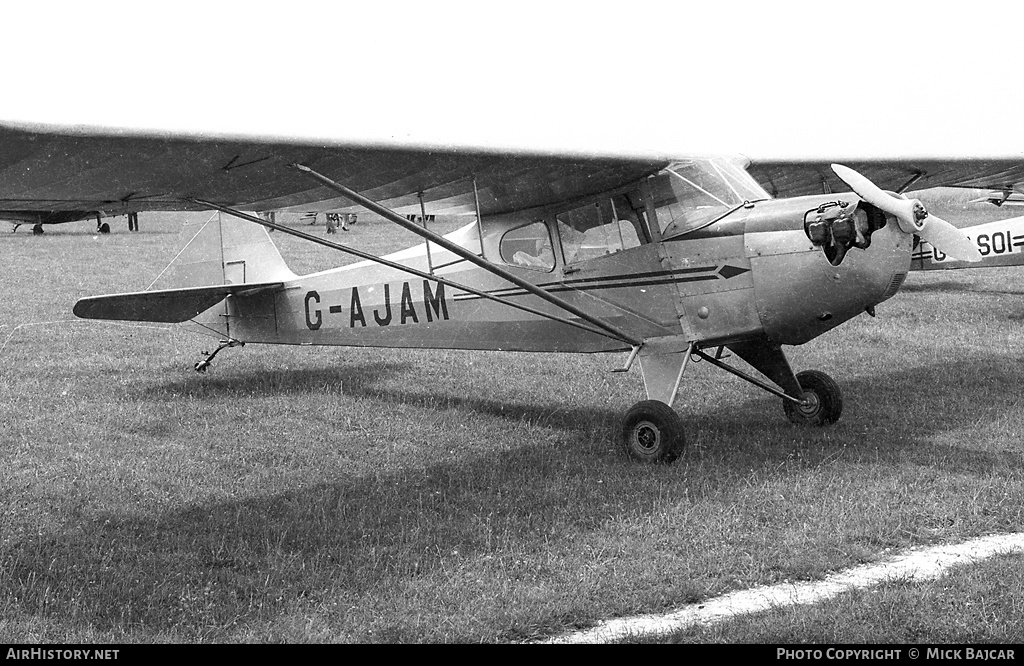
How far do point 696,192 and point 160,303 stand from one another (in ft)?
19.1

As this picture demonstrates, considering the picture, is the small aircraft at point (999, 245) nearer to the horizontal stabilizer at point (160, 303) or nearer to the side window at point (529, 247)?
the side window at point (529, 247)

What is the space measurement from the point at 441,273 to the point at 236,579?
14.5 ft

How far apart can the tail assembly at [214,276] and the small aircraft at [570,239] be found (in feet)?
0.30

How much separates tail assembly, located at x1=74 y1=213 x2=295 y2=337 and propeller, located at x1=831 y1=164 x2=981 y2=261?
636 cm

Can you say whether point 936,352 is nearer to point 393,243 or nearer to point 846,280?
point 846,280

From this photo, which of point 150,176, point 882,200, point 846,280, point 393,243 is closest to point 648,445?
point 846,280

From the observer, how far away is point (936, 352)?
12305mm

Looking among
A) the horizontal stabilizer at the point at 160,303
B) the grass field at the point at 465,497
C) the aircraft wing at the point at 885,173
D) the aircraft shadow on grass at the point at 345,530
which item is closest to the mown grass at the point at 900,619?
the grass field at the point at 465,497

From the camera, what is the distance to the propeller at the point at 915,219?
21.1 ft

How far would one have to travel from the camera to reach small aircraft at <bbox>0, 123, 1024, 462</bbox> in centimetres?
597

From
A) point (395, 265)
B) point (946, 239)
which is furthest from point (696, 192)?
point (395, 265)

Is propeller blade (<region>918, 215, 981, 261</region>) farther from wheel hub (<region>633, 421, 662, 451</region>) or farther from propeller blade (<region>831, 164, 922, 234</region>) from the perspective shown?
wheel hub (<region>633, 421, 662, 451</region>)

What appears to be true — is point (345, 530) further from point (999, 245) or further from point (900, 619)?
point (999, 245)

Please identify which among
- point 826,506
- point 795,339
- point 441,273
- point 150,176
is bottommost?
point 826,506
